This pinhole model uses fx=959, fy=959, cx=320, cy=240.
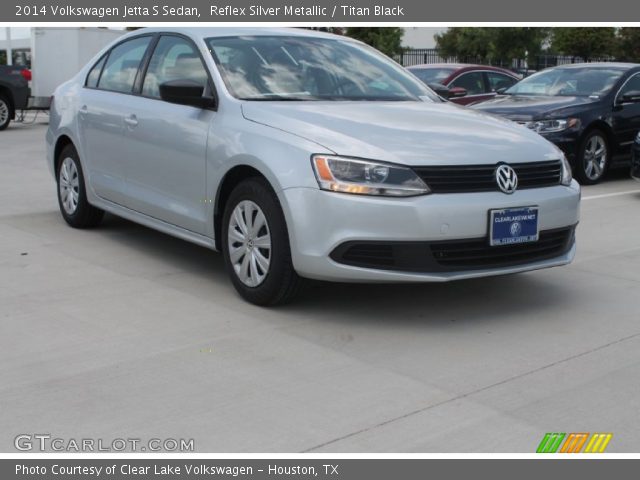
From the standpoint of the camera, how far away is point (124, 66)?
23.3 ft

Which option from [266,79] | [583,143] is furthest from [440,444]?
[583,143]

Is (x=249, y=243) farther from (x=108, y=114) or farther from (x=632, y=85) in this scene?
(x=632, y=85)

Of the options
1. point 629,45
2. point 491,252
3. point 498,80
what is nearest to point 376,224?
point 491,252

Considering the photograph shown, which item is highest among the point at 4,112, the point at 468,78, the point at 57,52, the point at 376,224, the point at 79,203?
the point at 57,52

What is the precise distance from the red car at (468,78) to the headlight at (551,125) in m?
3.25

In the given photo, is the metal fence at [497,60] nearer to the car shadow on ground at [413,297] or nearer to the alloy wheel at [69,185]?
the alloy wheel at [69,185]

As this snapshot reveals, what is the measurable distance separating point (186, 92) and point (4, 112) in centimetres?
1380

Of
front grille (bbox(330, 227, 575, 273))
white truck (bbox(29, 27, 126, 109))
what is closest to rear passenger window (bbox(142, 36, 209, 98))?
front grille (bbox(330, 227, 575, 273))

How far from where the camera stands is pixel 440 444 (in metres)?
3.62

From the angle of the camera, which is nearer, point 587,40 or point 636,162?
point 636,162

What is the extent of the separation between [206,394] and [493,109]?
8059 mm

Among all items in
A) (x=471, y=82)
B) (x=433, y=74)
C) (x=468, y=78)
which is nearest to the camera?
(x=433, y=74)

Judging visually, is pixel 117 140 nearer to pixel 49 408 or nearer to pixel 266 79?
pixel 266 79

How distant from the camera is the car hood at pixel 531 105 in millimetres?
10992
